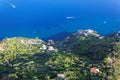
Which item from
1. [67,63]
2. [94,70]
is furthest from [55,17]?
[94,70]

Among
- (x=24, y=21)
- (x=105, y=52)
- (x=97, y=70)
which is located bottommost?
(x=97, y=70)

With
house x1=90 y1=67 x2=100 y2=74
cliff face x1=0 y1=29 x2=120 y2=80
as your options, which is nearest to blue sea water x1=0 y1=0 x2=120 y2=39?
cliff face x1=0 y1=29 x2=120 y2=80

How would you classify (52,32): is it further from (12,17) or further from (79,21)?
(12,17)

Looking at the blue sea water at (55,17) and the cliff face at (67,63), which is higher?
the blue sea water at (55,17)

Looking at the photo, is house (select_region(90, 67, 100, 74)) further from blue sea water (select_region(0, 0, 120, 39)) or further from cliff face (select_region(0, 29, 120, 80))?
blue sea water (select_region(0, 0, 120, 39))

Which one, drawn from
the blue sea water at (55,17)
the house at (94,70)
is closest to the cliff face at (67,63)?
the house at (94,70)

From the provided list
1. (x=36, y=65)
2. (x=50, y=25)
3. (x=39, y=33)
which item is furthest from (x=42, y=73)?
(x=50, y=25)

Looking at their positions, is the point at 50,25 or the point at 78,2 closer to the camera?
the point at 50,25

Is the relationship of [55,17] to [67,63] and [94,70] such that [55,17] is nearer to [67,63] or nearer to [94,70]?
[67,63]

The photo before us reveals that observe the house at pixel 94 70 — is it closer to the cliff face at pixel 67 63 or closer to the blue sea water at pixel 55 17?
the cliff face at pixel 67 63
